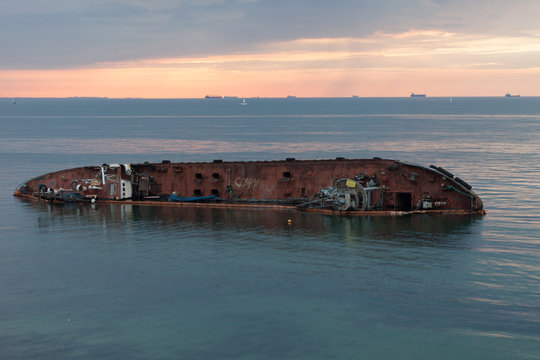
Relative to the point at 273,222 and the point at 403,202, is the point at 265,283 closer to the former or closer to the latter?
the point at 273,222

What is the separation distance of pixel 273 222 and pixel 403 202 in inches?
480

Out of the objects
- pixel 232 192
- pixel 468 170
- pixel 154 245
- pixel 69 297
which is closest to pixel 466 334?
pixel 69 297

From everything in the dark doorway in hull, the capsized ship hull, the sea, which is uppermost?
the capsized ship hull

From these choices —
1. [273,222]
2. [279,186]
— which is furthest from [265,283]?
[279,186]

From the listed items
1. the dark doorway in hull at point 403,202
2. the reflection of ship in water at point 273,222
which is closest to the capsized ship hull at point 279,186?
the dark doorway in hull at point 403,202

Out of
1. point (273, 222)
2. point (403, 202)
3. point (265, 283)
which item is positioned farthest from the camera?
point (403, 202)

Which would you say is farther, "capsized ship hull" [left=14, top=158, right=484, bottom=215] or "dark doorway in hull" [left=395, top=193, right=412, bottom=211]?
"dark doorway in hull" [left=395, top=193, right=412, bottom=211]

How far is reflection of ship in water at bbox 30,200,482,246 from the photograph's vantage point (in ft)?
145

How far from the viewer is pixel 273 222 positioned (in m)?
48.4

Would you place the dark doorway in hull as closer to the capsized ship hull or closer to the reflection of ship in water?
the capsized ship hull

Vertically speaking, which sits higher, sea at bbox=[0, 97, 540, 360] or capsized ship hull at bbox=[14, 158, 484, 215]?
capsized ship hull at bbox=[14, 158, 484, 215]

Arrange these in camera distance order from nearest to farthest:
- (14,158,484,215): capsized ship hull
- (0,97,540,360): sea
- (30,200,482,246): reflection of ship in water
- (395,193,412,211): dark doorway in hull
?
1. (0,97,540,360): sea
2. (30,200,482,246): reflection of ship in water
3. (14,158,484,215): capsized ship hull
4. (395,193,412,211): dark doorway in hull

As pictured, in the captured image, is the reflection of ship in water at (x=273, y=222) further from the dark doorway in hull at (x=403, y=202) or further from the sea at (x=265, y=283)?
the dark doorway in hull at (x=403, y=202)

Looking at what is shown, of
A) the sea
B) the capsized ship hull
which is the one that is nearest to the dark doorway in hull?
the capsized ship hull
